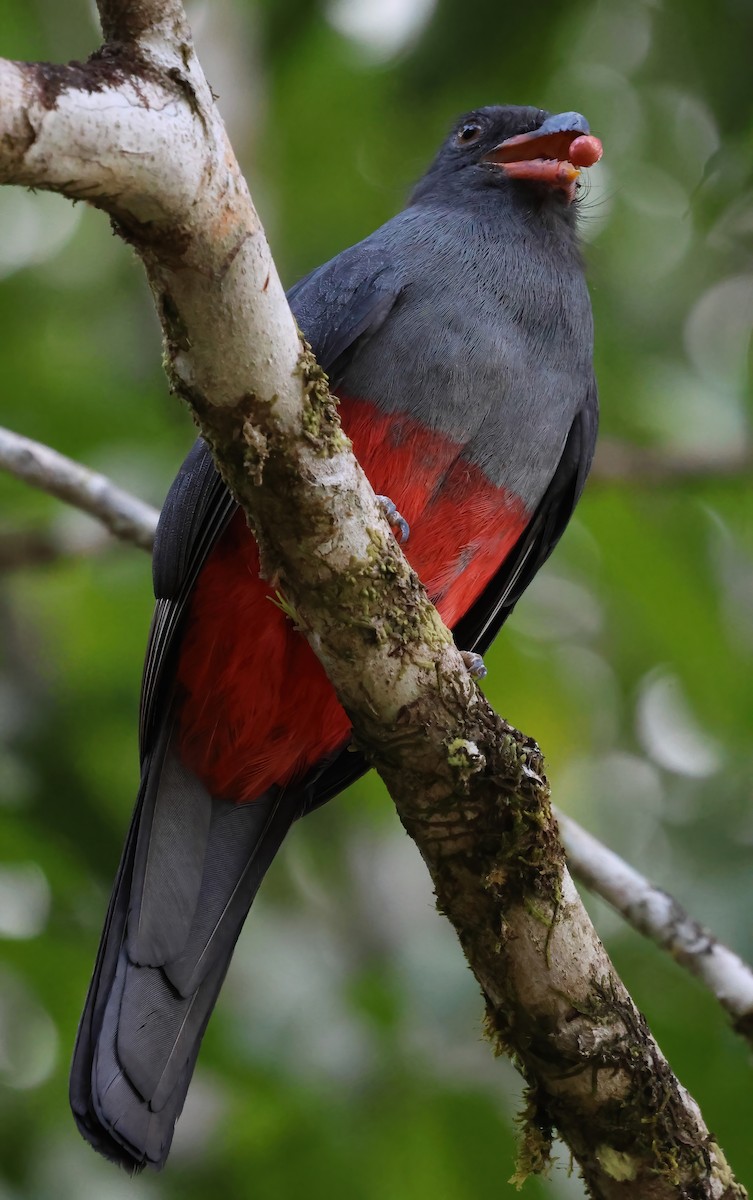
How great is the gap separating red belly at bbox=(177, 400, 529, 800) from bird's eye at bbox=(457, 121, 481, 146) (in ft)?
3.84

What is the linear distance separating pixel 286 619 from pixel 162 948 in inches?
31.8

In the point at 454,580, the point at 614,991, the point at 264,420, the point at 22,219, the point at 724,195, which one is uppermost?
the point at 22,219

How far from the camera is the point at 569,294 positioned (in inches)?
133

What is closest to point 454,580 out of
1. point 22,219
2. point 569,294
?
point 569,294

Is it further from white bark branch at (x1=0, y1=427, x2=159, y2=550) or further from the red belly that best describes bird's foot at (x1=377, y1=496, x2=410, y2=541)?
white bark branch at (x1=0, y1=427, x2=159, y2=550)

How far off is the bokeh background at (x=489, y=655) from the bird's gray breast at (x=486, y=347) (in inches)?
14.3

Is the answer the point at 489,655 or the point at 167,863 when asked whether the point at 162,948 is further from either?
the point at 489,655

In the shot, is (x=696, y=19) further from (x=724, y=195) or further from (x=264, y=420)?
(x=264, y=420)

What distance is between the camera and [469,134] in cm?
384

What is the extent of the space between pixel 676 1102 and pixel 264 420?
1392mm

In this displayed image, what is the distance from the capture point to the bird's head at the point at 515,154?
3449 millimetres

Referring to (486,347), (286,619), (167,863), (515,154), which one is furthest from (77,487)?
(515,154)

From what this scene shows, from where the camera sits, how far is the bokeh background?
3482 mm

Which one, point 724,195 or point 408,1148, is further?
point 408,1148
